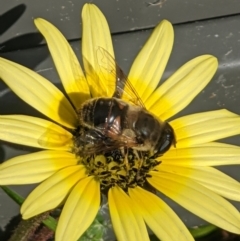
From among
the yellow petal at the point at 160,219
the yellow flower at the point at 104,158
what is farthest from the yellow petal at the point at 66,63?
the yellow petal at the point at 160,219

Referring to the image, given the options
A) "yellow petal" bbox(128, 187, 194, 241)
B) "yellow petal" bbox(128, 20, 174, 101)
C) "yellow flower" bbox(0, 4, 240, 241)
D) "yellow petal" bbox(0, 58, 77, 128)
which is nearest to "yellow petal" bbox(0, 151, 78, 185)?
"yellow flower" bbox(0, 4, 240, 241)

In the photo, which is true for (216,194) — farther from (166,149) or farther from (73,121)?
(73,121)

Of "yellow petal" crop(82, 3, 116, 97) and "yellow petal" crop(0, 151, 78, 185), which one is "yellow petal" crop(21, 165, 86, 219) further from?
"yellow petal" crop(82, 3, 116, 97)

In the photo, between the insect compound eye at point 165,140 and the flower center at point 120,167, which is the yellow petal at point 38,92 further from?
the insect compound eye at point 165,140

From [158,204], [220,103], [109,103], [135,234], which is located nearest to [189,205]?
[158,204]

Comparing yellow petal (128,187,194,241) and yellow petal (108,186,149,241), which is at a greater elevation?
yellow petal (108,186,149,241)

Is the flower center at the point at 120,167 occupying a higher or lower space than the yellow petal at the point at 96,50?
lower
